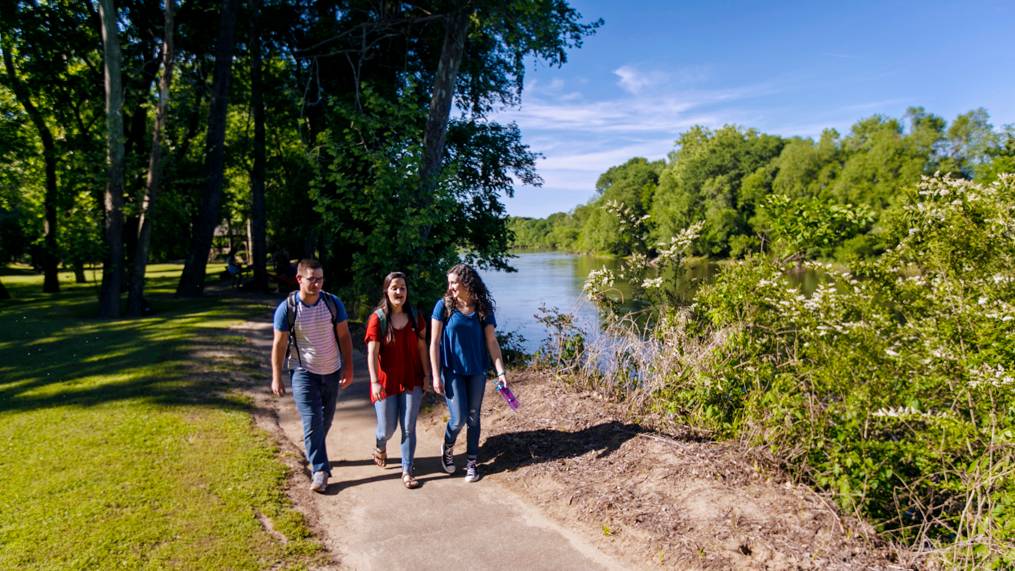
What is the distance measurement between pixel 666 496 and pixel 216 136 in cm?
1712

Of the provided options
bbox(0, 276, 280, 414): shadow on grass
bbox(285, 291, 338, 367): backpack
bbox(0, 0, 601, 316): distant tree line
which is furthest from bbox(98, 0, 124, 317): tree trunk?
bbox(285, 291, 338, 367): backpack

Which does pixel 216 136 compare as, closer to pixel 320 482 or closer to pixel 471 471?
pixel 320 482

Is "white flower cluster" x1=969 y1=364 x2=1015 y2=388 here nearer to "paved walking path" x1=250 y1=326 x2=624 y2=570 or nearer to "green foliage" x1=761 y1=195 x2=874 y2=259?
"green foliage" x1=761 y1=195 x2=874 y2=259

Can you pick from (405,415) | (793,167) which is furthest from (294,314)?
(793,167)

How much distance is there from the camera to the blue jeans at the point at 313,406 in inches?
189

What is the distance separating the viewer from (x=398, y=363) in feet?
16.5

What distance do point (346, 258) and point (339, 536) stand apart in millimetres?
13974

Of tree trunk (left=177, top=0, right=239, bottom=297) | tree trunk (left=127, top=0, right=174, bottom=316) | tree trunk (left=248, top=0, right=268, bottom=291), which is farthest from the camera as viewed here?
tree trunk (left=248, top=0, right=268, bottom=291)

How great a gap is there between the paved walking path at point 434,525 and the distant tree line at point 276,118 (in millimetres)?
4727

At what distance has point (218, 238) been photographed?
48781 millimetres

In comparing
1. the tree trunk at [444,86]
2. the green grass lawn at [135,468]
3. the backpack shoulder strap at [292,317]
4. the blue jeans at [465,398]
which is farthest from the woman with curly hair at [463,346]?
the tree trunk at [444,86]

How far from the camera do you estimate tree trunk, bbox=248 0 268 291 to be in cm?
1856

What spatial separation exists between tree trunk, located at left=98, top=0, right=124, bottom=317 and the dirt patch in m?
12.2

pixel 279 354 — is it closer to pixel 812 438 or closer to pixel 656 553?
pixel 656 553
